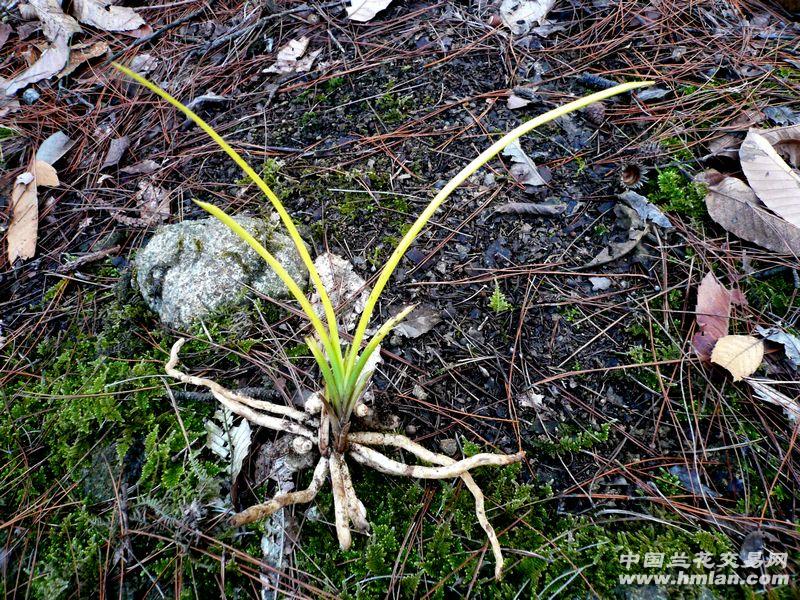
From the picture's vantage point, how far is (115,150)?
7.71ft

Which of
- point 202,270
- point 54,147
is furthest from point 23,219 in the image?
point 202,270

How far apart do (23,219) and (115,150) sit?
0.51 meters

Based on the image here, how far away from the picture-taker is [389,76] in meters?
2.39

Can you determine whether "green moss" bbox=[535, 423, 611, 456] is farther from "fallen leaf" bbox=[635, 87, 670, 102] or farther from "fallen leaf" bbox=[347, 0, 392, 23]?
"fallen leaf" bbox=[347, 0, 392, 23]

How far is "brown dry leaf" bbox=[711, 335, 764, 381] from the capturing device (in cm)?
152

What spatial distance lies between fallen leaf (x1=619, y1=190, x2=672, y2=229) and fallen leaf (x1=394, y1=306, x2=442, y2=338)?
92 cm

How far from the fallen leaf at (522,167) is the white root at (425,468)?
1.17 metres

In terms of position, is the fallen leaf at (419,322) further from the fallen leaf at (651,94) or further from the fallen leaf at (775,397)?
the fallen leaf at (651,94)

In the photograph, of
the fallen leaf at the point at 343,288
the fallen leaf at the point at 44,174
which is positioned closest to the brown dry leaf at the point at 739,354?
the fallen leaf at the point at 343,288

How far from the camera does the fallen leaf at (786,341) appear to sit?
5.13ft

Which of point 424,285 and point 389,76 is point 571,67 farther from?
point 424,285

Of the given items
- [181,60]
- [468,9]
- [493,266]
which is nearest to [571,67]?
[468,9]

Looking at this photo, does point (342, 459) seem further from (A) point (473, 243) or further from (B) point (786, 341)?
(B) point (786, 341)

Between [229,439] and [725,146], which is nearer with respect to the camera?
[229,439]
